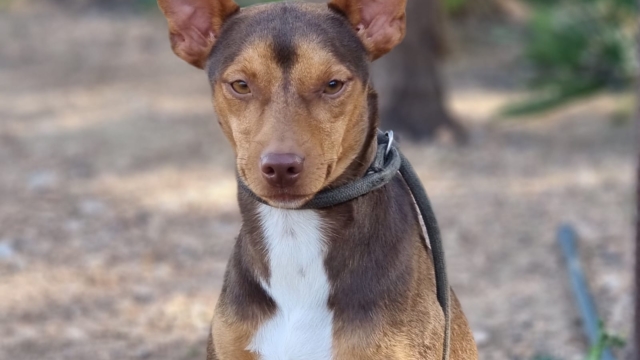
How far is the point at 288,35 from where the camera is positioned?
9.60 feet

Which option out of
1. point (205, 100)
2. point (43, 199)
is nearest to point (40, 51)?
point (205, 100)

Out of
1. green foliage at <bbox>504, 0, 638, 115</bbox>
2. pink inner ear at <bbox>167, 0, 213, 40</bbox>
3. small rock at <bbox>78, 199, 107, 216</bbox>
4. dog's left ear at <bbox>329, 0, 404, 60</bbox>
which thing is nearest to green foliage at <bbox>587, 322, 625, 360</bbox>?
dog's left ear at <bbox>329, 0, 404, 60</bbox>

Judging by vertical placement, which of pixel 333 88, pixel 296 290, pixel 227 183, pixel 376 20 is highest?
pixel 376 20

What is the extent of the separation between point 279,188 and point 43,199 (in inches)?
203

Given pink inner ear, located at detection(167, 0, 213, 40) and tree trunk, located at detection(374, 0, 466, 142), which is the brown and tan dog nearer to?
pink inner ear, located at detection(167, 0, 213, 40)

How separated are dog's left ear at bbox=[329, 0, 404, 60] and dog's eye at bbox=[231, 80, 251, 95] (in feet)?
1.37

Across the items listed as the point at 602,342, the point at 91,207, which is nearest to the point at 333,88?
the point at 602,342

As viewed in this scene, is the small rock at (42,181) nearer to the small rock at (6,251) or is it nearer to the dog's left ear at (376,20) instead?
the small rock at (6,251)

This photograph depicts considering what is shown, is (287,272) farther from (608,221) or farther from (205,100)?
(205,100)

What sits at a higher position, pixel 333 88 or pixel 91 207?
pixel 333 88

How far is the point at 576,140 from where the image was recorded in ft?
30.9

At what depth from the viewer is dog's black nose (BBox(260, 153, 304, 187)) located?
2.74 m

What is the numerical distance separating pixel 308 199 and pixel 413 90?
6.42 metres

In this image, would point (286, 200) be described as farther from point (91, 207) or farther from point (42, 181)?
point (42, 181)
